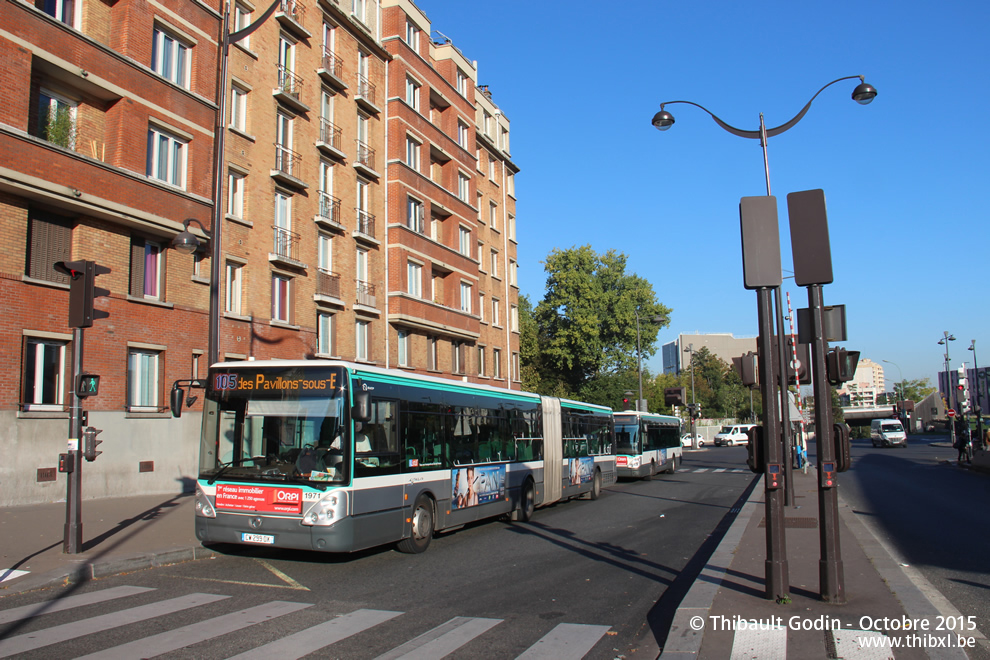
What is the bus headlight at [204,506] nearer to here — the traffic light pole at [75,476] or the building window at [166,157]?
the traffic light pole at [75,476]

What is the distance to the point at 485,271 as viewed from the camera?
38344 mm

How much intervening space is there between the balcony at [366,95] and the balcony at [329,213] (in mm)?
4212

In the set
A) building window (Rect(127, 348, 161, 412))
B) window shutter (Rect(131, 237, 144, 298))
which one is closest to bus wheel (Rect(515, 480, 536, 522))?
building window (Rect(127, 348, 161, 412))

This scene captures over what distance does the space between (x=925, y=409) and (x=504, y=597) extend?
13671cm

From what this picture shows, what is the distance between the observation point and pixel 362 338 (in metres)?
27.5

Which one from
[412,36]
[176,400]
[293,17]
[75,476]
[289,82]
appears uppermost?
[412,36]

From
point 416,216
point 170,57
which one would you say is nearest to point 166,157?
point 170,57

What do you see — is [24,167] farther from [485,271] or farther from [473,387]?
[485,271]

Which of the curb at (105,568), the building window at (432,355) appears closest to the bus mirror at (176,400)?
the curb at (105,568)

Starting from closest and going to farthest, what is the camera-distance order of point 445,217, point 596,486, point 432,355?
point 596,486, point 432,355, point 445,217

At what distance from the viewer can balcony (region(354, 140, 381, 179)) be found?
27.4 m

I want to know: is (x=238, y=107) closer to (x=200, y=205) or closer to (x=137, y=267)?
(x=200, y=205)

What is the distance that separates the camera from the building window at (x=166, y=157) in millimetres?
18969

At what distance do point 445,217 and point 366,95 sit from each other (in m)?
7.10
